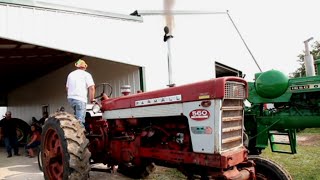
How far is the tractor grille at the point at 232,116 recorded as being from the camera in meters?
3.41

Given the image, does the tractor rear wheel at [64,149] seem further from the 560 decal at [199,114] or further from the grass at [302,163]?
the grass at [302,163]

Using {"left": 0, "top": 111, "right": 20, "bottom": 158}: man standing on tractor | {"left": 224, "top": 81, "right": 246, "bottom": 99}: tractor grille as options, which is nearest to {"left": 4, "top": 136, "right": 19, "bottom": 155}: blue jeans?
{"left": 0, "top": 111, "right": 20, "bottom": 158}: man standing on tractor

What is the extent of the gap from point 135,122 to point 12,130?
7.59m

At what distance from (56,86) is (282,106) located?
29.2ft

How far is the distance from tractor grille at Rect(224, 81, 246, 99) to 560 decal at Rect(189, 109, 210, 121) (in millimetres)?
259

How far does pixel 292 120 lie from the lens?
6387 mm

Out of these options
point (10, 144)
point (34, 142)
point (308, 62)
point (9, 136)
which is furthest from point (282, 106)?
point (9, 136)

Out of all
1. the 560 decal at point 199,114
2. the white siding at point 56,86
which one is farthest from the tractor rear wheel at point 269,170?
the white siding at point 56,86

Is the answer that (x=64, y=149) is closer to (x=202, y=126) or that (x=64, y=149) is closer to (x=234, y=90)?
(x=202, y=126)

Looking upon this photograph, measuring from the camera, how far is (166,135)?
3.97 m

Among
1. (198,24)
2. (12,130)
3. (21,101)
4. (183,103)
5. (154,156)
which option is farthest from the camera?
(21,101)

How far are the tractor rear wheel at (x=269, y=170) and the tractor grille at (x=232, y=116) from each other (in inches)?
17.4

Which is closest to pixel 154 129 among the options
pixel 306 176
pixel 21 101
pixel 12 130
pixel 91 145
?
pixel 91 145

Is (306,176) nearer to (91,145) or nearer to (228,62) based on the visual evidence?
(91,145)
